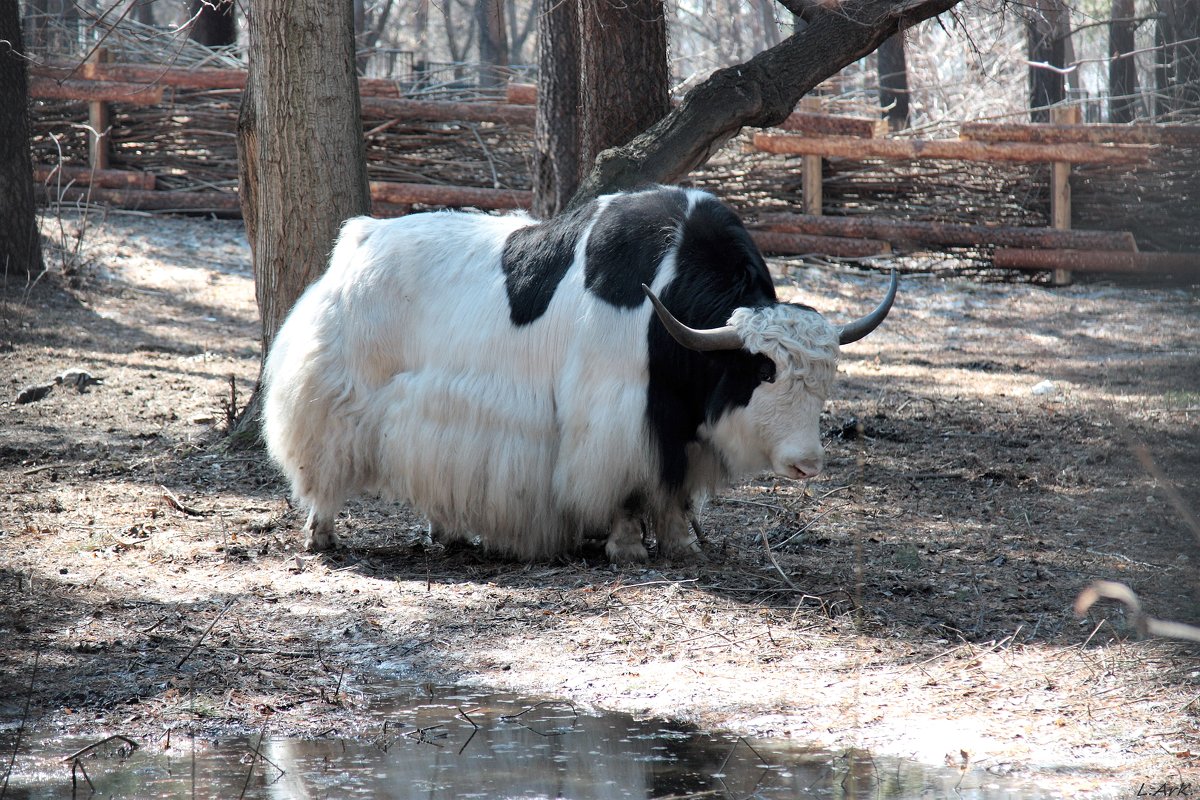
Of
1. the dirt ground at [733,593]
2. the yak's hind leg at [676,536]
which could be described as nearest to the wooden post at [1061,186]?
the dirt ground at [733,593]

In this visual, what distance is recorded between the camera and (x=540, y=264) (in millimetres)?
6070

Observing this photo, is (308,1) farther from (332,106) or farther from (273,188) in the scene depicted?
(273,188)

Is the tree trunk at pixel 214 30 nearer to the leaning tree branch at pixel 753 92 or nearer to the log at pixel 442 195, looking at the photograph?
the log at pixel 442 195

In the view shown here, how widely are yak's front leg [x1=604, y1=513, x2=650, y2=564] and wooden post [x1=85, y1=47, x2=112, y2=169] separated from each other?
1112cm

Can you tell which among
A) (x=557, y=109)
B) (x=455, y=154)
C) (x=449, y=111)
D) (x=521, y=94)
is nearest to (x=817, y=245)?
(x=521, y=94)

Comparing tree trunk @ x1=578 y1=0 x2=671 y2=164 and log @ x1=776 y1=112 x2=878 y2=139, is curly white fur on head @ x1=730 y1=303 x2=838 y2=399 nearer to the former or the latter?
tree trunk @ x1=578 y1=0 x2=671 y2=164

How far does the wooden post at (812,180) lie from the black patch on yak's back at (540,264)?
9016mm

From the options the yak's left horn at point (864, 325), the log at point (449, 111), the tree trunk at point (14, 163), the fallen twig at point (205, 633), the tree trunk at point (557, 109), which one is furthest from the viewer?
the log at point (449, 111)

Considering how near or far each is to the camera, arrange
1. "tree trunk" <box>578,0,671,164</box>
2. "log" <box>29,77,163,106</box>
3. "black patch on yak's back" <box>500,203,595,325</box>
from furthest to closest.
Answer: "log" <box>29,77,163,106</box> < "tree trunk" <box>578,0,671,164</box> < "black patch on yak's back" <box>500,203,595,325</box>

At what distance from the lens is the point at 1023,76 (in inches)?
1009

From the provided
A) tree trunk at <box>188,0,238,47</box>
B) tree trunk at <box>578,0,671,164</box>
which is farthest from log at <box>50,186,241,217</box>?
tree trunk at <box>578,0,671,164</box>

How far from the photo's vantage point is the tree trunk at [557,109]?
942 cm

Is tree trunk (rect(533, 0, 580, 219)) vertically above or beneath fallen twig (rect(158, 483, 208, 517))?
above

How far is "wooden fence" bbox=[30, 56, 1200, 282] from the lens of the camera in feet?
46.5
